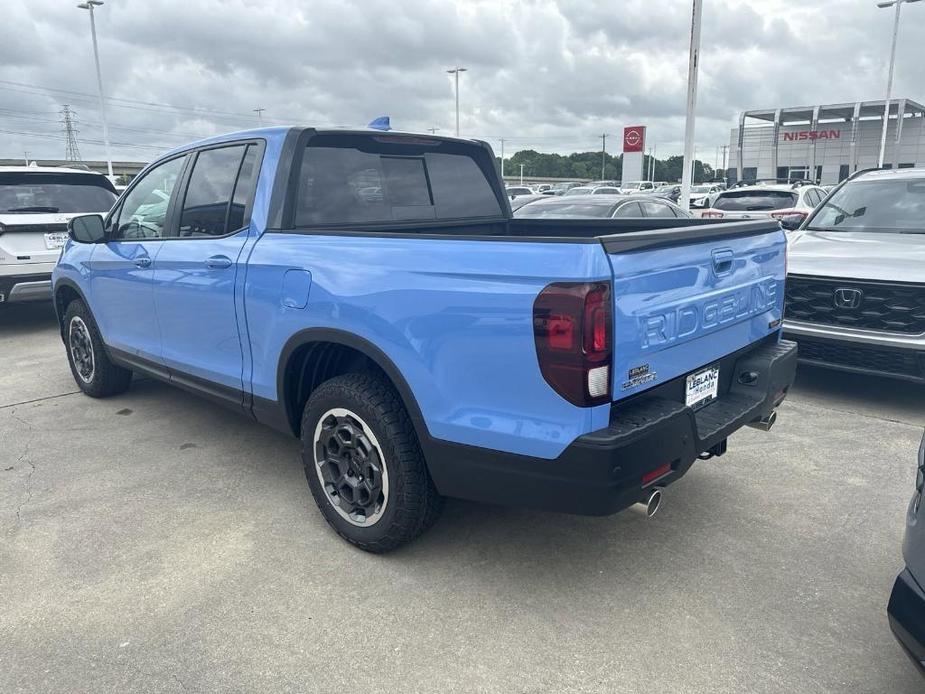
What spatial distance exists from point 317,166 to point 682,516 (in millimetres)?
2535

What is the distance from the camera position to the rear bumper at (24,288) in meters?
7.34

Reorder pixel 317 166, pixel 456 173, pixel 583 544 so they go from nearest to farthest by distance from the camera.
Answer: pixel 583 544, pixel 317 166, pixel 456 173

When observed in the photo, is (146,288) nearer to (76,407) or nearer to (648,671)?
(76,407)

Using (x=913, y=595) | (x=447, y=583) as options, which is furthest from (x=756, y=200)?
(x=913, y=595)

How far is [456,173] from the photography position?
13.8 ft

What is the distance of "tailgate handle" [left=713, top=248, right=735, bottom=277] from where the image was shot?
2.82 meters

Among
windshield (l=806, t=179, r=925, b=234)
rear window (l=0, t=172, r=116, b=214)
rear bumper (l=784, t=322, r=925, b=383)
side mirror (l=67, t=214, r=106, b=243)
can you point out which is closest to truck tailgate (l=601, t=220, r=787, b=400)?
rear bumper (l=784, t=322, r=925, b=383)

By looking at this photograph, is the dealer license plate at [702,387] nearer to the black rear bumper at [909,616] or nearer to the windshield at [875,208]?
the black rear bumper at [909,616]

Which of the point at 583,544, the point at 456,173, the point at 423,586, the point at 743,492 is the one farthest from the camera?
the point at 456,173

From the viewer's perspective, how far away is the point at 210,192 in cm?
386

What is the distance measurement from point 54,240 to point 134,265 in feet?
13.5

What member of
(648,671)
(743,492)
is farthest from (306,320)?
(743,492)

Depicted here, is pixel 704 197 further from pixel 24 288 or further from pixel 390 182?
pixel 390 182

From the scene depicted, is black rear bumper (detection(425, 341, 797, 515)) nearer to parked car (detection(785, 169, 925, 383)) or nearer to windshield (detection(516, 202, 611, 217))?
parked car (detection(785, 169, 925, 383))
